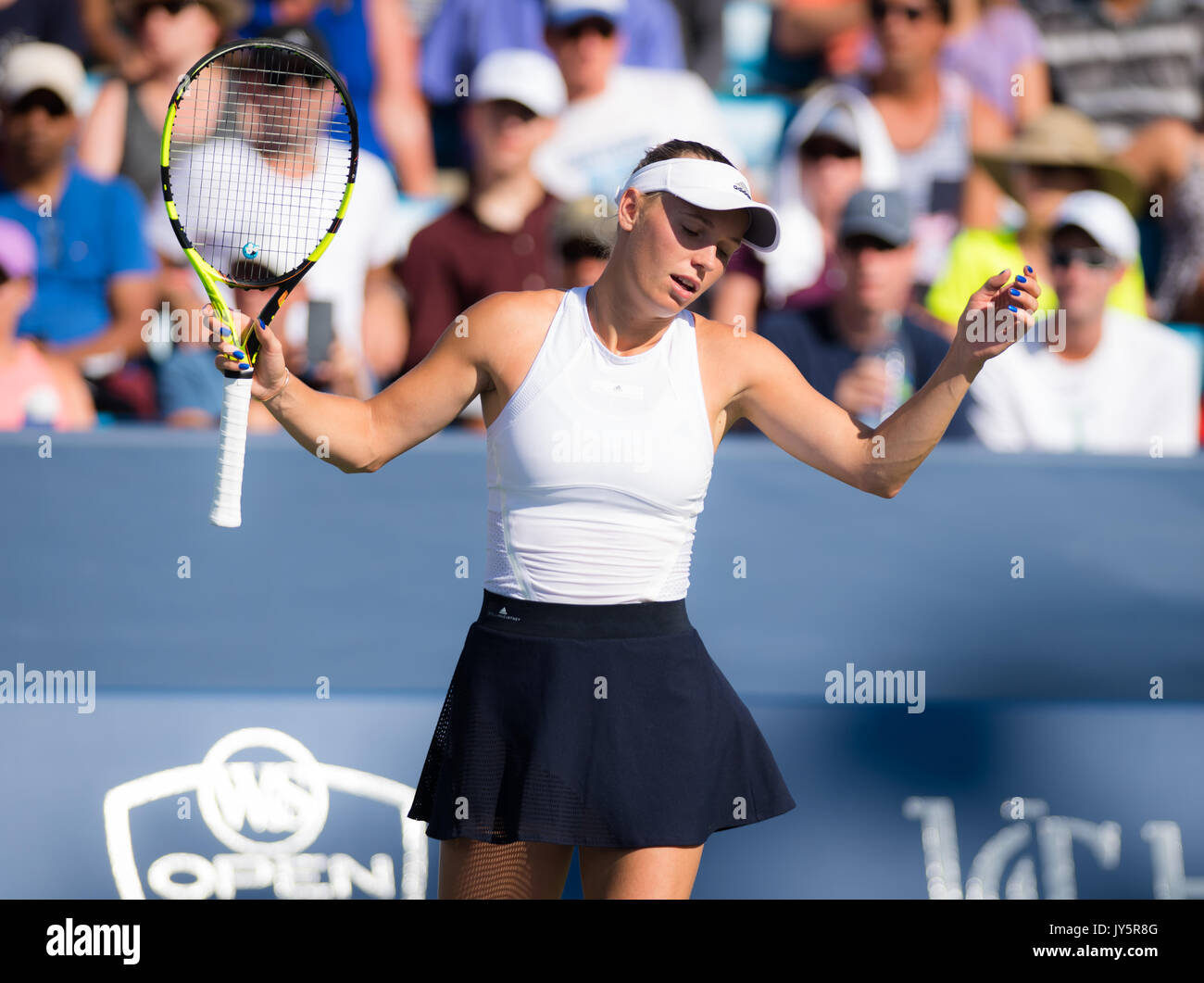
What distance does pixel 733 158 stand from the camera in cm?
518

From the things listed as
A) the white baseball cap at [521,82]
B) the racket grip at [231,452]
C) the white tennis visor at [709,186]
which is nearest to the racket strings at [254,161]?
the white baseball cap at [521,82]

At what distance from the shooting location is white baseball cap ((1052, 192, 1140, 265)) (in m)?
5.61

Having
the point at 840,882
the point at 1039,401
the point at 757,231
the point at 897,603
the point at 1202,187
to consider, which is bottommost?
the point at 840,882

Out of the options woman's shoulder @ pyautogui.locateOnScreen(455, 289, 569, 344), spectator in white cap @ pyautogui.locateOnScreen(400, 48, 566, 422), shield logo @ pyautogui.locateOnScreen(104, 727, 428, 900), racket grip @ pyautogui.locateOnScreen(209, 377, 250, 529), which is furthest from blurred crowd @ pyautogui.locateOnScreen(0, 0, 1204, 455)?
racket grip @ pyautogui.locateOnScreen(209, 377, 250, 529)

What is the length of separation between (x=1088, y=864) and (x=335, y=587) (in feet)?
7.11

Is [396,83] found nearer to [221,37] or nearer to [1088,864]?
[221,37]

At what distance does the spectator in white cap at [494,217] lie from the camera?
5715 mm

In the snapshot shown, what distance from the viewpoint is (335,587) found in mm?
4305

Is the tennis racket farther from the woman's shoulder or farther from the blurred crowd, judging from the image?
the woman's shoulder

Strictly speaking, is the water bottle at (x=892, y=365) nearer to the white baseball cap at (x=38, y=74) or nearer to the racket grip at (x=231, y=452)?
the racket grip at (x=231, y=452)

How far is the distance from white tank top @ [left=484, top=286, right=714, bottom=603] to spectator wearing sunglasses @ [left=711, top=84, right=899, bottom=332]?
3.51 m

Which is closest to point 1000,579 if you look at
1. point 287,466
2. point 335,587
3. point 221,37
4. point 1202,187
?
point 335,587

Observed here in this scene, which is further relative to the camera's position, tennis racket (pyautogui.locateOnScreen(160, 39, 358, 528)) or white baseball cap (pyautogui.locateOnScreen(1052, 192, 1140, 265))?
white baseball cap (pyautogui.locateOnScreen(1052, 192, 1140, 265))

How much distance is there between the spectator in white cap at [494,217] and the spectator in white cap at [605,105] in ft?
0.51
